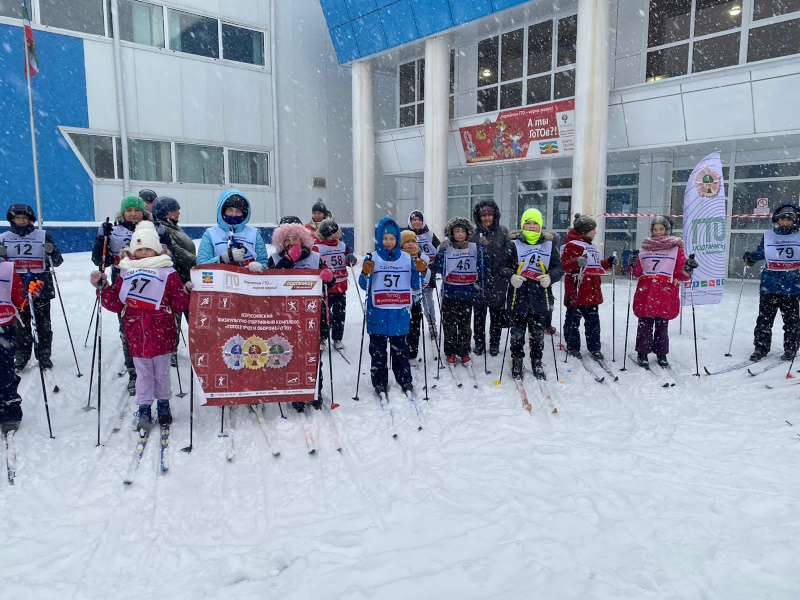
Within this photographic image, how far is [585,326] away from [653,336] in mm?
814

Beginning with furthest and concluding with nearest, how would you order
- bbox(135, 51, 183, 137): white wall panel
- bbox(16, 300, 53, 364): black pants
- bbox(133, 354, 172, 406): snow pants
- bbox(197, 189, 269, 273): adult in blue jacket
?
bbox(135, 51, 183, 137): white wall panel → bbox(16, 300, 53, 364): black pants → bbox(197, 189, 269, 273): adult in blue jacket → bbox(133, 354, 172, 406): snow pants

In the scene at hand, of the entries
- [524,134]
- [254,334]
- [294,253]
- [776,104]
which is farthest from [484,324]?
[524,134]

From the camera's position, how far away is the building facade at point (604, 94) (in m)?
11.0

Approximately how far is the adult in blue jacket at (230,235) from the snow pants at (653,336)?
468 centimetres

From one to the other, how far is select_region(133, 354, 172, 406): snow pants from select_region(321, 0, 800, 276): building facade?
33.4 ft

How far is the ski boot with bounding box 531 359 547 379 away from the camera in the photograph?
19.8 ft

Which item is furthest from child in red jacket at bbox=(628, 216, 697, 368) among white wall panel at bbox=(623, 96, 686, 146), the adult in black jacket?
white wall panel at bbox=(623, 96, 686, 146)

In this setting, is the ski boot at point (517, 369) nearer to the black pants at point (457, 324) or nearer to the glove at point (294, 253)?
the black pants at point (457, 324)

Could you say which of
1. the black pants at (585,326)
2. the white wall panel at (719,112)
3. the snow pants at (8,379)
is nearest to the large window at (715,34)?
the white wall panel at (719,112)

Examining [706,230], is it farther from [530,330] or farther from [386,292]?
[386,292]

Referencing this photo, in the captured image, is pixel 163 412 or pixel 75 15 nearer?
pixel 163 412

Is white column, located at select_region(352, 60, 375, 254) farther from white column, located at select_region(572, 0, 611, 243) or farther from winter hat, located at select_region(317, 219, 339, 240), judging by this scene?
winter hat, located at select_region(317, 219, 339, 240)

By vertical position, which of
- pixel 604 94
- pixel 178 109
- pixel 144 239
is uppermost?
pixel 178 109

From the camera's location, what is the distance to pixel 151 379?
4.50 m
